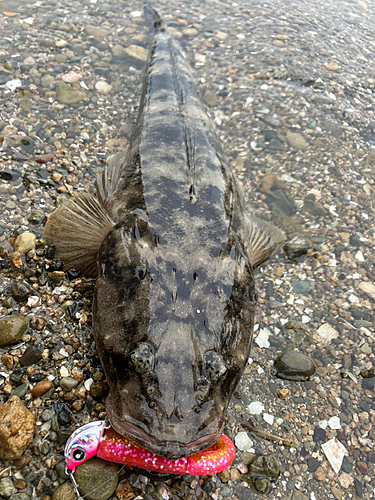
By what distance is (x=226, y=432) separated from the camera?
3.21m

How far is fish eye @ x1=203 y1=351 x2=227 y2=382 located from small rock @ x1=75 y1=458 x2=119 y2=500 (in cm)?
99

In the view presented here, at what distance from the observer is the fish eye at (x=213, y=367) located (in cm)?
254

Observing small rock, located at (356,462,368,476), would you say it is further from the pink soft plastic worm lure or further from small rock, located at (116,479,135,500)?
small rock, located at (116,479,135,500)

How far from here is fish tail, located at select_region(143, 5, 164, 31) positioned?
6.98 m

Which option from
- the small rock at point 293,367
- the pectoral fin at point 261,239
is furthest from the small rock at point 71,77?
the small rock at point 293,367

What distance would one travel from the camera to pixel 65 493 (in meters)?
2.63

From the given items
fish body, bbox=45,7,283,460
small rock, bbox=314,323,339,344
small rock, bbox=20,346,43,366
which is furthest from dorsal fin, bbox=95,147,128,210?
small rock, bbox=314,323,339,344

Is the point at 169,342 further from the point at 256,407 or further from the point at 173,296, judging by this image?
the point at 256,407

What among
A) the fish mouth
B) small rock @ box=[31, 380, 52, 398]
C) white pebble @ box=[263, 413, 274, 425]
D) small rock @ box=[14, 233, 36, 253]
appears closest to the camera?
the fish mouth

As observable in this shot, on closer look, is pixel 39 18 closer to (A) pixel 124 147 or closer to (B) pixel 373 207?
(A) pixel 124 147

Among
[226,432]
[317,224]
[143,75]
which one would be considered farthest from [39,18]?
[226,432]

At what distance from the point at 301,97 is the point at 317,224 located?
2.58 m

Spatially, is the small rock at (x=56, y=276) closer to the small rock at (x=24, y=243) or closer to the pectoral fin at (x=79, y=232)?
the pectoral fin at (x=79, y=232)

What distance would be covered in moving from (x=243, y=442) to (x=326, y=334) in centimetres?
145
